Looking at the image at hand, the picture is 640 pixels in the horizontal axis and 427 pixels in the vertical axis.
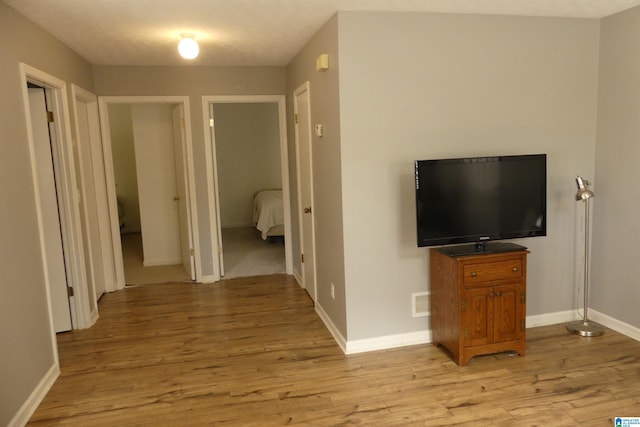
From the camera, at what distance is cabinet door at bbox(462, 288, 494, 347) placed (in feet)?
9.98

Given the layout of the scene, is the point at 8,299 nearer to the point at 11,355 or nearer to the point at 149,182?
the point at 11,355

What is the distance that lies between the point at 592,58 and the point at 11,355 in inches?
171

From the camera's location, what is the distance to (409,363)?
10.3 feet

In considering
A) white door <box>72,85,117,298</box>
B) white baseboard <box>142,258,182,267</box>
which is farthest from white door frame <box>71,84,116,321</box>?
white baseboard <box>142,258,182,267</box>

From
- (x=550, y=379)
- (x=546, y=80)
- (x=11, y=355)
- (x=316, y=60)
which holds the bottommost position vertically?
(x=550, y=379)

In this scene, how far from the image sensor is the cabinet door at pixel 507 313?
122 inches

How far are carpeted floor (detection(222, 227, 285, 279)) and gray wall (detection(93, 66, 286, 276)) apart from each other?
0.63 meters

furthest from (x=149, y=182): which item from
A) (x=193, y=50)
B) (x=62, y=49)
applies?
(x=193, y=50)

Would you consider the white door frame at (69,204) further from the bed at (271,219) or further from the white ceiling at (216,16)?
the bed at (271,219)

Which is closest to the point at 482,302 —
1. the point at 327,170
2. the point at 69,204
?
the point at 327,170

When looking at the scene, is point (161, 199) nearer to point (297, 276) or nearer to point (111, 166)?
point (111, 166)

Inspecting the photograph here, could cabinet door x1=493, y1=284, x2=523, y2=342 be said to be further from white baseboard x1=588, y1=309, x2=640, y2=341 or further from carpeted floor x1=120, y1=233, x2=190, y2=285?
A: carpeted floor x1=120, y1=233, x2=190, y2=285

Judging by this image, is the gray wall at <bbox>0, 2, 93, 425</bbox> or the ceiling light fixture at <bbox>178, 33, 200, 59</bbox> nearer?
the gray wall at <bbox>0, 2, 93, 425</bbox>

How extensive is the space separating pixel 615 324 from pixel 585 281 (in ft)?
1.42
